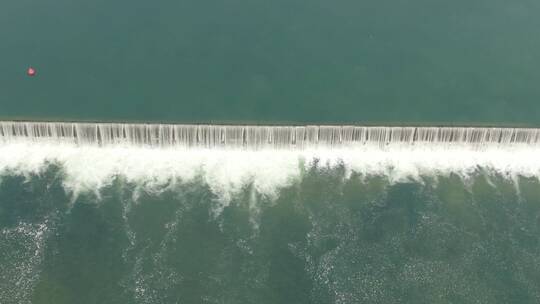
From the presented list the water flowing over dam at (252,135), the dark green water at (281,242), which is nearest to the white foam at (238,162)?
the water flowing over dam at (252,135)

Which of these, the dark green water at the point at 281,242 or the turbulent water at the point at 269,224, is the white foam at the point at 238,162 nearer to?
the turbulent water at the point at 269,224

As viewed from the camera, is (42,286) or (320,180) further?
(320,180)

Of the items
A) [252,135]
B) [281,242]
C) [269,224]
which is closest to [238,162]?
[252,135]

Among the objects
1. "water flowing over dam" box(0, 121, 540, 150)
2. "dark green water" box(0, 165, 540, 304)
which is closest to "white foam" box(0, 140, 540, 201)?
"water flowing over dam" box(0, 121, 540, 150)

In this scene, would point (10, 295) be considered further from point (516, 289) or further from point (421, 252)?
point (516, 289)

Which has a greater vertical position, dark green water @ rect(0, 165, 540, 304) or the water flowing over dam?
the water flowing over dam

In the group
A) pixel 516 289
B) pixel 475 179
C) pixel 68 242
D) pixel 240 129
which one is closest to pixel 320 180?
pixel 240 129

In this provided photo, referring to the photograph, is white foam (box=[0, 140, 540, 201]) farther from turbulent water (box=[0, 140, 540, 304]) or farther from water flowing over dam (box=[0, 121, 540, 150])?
water flowing over dam (box=[0, 121, 540, 150])
